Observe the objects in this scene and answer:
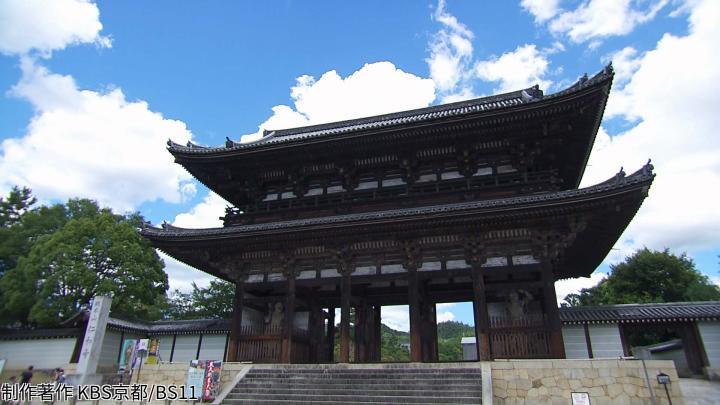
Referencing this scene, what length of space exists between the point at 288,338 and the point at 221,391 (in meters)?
2.72

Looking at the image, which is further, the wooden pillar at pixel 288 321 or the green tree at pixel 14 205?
the green tree at pixel 14 205

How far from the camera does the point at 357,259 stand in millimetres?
14672

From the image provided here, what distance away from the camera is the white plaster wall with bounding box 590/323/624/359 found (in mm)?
14867

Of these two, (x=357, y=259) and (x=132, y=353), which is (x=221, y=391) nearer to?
(x=132, y=353)

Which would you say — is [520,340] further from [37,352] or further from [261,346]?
[37,352]

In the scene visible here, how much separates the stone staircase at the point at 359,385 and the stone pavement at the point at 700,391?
6712 millimetres

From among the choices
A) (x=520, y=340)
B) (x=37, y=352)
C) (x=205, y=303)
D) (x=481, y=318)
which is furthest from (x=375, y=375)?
(x=205, y=303)

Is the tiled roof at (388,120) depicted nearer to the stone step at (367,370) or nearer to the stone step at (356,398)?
the stone step at (367,370)

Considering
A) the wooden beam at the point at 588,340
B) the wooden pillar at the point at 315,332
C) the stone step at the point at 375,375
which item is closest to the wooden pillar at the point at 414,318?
the stone step at the point at 375,375

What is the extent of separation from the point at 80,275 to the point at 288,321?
65.0ft

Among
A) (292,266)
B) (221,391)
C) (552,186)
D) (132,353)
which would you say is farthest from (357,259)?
(132,353)

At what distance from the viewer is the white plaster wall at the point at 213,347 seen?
59.4 ft

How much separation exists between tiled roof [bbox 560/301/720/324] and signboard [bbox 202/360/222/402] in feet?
39.1

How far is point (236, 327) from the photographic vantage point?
14961mm
